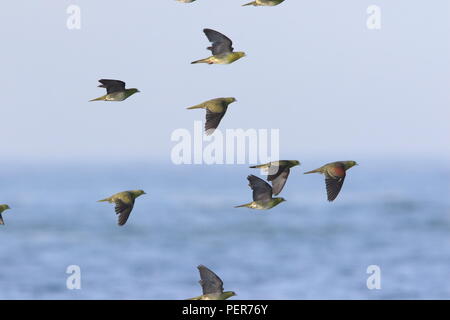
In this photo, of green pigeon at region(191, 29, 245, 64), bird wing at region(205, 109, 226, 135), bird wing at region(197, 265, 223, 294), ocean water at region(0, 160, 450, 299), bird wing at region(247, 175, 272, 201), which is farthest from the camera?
ocean water at region(0, 160, 450, 299)

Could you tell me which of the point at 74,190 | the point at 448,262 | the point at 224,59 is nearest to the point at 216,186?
the point at 74,190

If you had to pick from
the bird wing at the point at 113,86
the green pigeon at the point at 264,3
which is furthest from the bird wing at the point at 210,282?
the green pigeon at the point at 264,3

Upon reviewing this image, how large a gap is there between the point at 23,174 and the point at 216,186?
138 feet

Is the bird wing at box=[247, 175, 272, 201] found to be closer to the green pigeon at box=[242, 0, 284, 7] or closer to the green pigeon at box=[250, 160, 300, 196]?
the green pigeon at box=[250, 160, 300, 196]

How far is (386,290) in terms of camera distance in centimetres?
3650

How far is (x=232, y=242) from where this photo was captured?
186 ft

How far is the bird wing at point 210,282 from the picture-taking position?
1591 cm

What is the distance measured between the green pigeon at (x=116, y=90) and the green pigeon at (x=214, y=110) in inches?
47.9

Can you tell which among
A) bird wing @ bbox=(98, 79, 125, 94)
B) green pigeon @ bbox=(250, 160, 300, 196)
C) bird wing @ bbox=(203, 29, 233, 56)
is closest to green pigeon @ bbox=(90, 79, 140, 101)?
bird wing @ bbox=(98, 79, 125, 94)

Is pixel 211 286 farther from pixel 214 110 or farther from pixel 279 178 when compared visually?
pixel 214 110

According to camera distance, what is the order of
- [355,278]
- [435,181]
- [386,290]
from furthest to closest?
[435,181] → [355,278] → [386,290]

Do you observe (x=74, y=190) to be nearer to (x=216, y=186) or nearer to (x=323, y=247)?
(x=216, y=186)

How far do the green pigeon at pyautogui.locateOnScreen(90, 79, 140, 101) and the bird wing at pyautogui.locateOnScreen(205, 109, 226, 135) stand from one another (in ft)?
4.31

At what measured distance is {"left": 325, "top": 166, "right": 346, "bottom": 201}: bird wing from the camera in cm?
1659
